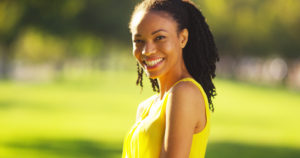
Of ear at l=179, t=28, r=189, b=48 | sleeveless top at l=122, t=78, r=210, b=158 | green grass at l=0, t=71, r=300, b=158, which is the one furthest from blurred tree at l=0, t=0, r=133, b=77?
sleeveless top at l=122, t=78, r=210, b=158

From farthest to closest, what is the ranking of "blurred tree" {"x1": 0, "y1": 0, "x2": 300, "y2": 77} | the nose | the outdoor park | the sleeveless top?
"blurred tree" {"x1": 0, "y1": 0, "x2": 300, "y2": 77} → the outdoor park → the nose → the sleeveless top

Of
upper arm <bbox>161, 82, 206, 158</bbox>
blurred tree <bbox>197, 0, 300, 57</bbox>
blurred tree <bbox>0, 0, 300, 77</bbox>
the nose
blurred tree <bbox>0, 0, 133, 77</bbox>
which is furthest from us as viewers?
blurred tree <bbox>197, 0, 300, 57</bbox>

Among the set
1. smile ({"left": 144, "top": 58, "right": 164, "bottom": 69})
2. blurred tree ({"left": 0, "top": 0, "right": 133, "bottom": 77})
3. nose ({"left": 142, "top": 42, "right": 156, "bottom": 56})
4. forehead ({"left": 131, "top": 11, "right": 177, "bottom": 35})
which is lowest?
smile ({"left": 144, "top": 58, "right": 164, "bottom": 69})

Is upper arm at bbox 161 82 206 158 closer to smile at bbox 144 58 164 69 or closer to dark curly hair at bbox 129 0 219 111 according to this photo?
smile at bbox 144 58 164 69

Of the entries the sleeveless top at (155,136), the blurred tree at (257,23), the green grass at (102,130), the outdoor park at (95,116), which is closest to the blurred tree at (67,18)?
the outdoor park at (95,116)

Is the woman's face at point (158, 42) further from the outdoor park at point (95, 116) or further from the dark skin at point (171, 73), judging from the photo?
the outdoor park at point (95, 116)

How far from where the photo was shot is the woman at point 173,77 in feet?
7.55

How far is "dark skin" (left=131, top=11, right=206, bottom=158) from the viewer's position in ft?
7.51

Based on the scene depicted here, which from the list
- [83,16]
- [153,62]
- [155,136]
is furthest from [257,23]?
[155,136]

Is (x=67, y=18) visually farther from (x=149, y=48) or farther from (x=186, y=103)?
(x=186, y=103)

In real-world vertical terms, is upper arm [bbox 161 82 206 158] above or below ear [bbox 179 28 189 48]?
below

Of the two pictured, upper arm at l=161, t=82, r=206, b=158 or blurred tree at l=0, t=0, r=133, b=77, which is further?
blurred tree at l=0, t=0, r=133, b=77

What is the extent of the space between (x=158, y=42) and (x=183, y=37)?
189 millimetres

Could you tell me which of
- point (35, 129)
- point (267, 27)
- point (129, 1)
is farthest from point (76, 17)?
point (267, 27)
